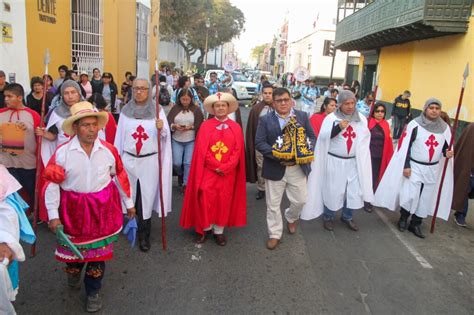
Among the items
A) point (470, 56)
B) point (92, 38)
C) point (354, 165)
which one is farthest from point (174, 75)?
point (354, 165)

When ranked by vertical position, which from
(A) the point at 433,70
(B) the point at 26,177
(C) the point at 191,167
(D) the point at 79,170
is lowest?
(B) the point at 26,177

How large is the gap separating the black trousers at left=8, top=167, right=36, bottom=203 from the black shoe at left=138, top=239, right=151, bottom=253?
1454 mm

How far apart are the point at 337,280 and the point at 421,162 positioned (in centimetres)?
220

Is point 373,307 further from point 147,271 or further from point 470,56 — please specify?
point 470,56

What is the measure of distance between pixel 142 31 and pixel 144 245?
597 inches

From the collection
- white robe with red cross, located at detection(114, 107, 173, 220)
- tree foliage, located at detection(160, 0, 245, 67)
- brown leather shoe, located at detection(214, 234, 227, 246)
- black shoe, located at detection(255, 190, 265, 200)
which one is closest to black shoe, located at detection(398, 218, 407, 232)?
black shoe, located at detection(255, 190, 265, 200)

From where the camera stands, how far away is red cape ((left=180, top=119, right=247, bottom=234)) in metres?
4.77

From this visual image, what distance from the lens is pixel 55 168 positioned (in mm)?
3086

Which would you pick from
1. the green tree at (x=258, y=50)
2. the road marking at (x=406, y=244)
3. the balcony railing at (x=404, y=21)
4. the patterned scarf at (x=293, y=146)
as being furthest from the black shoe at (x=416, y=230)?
the green tree at (x=258, y=50)

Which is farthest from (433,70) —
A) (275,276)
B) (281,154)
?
(275,276)

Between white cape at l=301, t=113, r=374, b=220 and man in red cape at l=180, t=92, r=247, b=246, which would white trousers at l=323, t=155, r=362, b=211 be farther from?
man in red cape at l=180, t=92, r=247, b=246

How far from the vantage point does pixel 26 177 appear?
4.96 meters

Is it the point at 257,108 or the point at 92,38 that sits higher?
the point at 92,38

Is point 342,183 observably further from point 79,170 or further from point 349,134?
point 79,170
